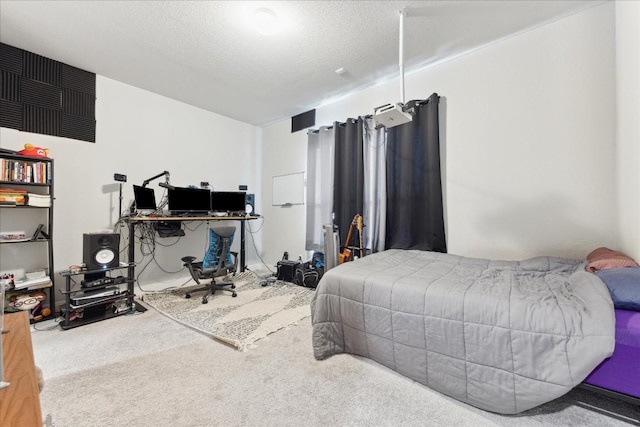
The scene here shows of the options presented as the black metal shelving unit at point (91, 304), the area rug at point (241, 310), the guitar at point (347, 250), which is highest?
the guitar at point (347, 250)

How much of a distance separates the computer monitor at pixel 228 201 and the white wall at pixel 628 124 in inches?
170

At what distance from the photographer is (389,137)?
134 inches

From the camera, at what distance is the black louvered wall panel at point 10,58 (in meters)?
2.70

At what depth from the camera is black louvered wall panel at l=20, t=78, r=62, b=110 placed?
9.31ft

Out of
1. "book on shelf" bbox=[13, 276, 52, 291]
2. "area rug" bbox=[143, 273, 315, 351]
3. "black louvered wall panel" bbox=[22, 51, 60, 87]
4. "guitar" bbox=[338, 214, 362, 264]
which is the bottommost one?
"area rug" bbox=[143, 273, 315, 351]

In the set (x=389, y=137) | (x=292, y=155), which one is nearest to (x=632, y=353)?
(x=389, y=137)

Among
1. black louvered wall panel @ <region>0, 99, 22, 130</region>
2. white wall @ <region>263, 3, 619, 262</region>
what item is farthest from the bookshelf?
white wall @ <region>263, 3, 619, 262</region>

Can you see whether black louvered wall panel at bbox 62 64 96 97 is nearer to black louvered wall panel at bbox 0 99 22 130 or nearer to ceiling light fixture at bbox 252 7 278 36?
black louvered wall panel at bbox 0 99 22 130

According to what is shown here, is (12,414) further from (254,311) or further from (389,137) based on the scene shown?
(389,137)

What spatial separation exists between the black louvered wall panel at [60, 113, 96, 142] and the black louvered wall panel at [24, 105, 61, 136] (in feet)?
0.19

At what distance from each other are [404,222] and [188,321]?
2.65m

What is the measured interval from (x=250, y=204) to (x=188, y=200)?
1.19 metres

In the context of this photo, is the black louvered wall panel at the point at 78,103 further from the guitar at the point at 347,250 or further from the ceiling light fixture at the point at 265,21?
the guitar at the point at 347,250

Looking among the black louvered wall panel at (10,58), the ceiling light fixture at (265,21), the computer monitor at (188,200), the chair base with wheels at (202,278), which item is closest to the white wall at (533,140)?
the ceiling light fixture at (265,21)
